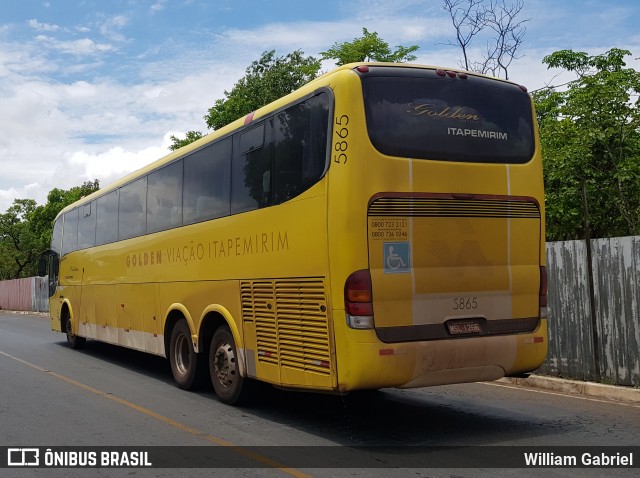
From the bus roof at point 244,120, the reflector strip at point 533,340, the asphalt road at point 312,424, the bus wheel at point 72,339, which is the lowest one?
the asphalt road at point 312,424

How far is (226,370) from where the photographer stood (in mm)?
8367

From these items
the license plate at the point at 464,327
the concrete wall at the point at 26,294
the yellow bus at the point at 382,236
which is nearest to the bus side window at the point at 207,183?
the yellow bus at the point at 382,236

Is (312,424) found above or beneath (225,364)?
beneath

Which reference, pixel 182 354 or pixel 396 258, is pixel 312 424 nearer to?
pixel 396 258

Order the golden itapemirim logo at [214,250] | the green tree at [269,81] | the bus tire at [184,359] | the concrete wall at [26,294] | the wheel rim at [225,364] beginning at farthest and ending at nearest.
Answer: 1. the concrete wall at [26,294]
2. the green tree at [269,81]
3. the bus tire at [184,359]
4. the wheel rim at [225,364]
5. the golden itapemirim logo at [214,250]

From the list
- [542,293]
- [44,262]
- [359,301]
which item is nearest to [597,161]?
[542,293]

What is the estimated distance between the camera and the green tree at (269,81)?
101 feet

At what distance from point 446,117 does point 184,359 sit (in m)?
5.44

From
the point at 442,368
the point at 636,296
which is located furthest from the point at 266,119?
the point at 636,296

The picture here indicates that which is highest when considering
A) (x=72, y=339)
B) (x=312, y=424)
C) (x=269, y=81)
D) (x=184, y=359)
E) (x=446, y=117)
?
(x=269, y=81)

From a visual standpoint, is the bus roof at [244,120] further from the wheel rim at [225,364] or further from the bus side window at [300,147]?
the wheel rim at [225,364]

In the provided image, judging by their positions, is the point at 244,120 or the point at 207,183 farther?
the point at 207,183

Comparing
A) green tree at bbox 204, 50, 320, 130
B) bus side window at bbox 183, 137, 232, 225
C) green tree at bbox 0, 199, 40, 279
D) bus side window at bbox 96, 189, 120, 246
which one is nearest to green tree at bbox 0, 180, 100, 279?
green tree at bbox 0, 199, 40, 279

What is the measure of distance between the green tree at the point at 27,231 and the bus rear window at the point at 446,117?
180ft
